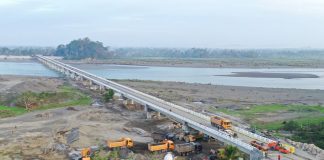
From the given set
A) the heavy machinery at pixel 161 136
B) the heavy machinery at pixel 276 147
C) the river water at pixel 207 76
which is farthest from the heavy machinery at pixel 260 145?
the river water at pixel 207 76

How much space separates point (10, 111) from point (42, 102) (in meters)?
6.56

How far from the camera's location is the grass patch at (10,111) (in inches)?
2286

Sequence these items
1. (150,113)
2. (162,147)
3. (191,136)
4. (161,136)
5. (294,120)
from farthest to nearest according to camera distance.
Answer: (150,113), (294,120), (161,136), (191,136), (162,147)

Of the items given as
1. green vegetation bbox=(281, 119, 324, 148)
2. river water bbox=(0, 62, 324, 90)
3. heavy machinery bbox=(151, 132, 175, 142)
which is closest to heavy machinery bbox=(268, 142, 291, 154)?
green vegetation bbox=(281, 119, 324, 148)

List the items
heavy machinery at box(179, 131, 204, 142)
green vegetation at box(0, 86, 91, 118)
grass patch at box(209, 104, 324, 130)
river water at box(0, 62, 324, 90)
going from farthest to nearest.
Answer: river water at box(0, 62, 324, 90) < green vegetation at box(0, 86, 91, 118) < grass patch at box(209, 104, 324, 130) < heavy machinery at box(179, 131, 204, 142)

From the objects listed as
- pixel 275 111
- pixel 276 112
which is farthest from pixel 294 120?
pixel 275 111

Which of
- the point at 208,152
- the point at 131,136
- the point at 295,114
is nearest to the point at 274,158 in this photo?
the point at 208,152

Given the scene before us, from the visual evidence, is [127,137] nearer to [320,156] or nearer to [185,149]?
[185,149]

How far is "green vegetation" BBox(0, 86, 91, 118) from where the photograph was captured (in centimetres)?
6195

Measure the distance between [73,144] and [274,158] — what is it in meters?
19.2

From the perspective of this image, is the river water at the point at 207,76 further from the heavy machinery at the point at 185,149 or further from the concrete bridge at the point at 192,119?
the heavy machinery at the point at 185,149

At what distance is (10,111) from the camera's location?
6022cm

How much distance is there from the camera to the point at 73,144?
4116 cm

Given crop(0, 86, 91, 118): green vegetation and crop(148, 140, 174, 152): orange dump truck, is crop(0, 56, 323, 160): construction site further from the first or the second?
crop(0, 86, 91, 118): green vegetation
